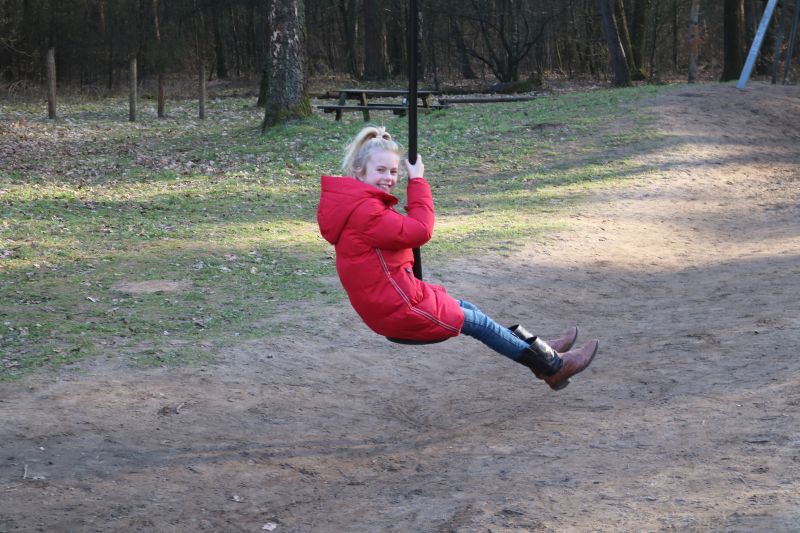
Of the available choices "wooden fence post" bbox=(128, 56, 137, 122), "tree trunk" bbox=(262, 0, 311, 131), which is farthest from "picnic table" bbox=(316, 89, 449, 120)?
"wooden fence post" bbox=(128, 56, 137, 122)

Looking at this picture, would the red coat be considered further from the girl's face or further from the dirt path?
the dirt path

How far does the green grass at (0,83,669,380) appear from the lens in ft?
24.5

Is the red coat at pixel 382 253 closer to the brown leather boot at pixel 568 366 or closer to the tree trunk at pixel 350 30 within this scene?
the brown leather boot at pixel 568 366

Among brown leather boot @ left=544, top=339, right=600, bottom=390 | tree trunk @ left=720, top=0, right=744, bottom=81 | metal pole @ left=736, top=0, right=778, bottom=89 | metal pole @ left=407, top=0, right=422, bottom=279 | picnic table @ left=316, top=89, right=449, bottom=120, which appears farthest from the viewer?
tree trunk @ left=720, top=0, right=744, bottom=81

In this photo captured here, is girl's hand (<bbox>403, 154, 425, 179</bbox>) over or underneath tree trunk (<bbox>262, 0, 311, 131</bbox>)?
underneath

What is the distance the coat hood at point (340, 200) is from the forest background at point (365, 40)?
22.9 metres

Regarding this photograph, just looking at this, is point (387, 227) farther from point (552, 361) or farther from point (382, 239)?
point (552, 361)

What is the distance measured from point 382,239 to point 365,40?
1256 inches

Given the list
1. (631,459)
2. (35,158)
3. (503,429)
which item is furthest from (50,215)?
(631,459)

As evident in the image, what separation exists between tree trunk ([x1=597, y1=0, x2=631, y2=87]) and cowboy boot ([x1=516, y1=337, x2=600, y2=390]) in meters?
21.0

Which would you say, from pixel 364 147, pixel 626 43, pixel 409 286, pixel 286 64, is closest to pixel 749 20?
pixel 626 43

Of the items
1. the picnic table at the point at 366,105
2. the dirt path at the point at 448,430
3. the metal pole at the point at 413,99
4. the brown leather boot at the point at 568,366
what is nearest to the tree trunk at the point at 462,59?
the picnic table at the point at 366,105

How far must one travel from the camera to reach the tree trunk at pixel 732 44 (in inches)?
954

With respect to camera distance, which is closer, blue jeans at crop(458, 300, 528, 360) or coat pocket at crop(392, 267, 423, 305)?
coat pocket at crop(392, 267, 423, 305)
